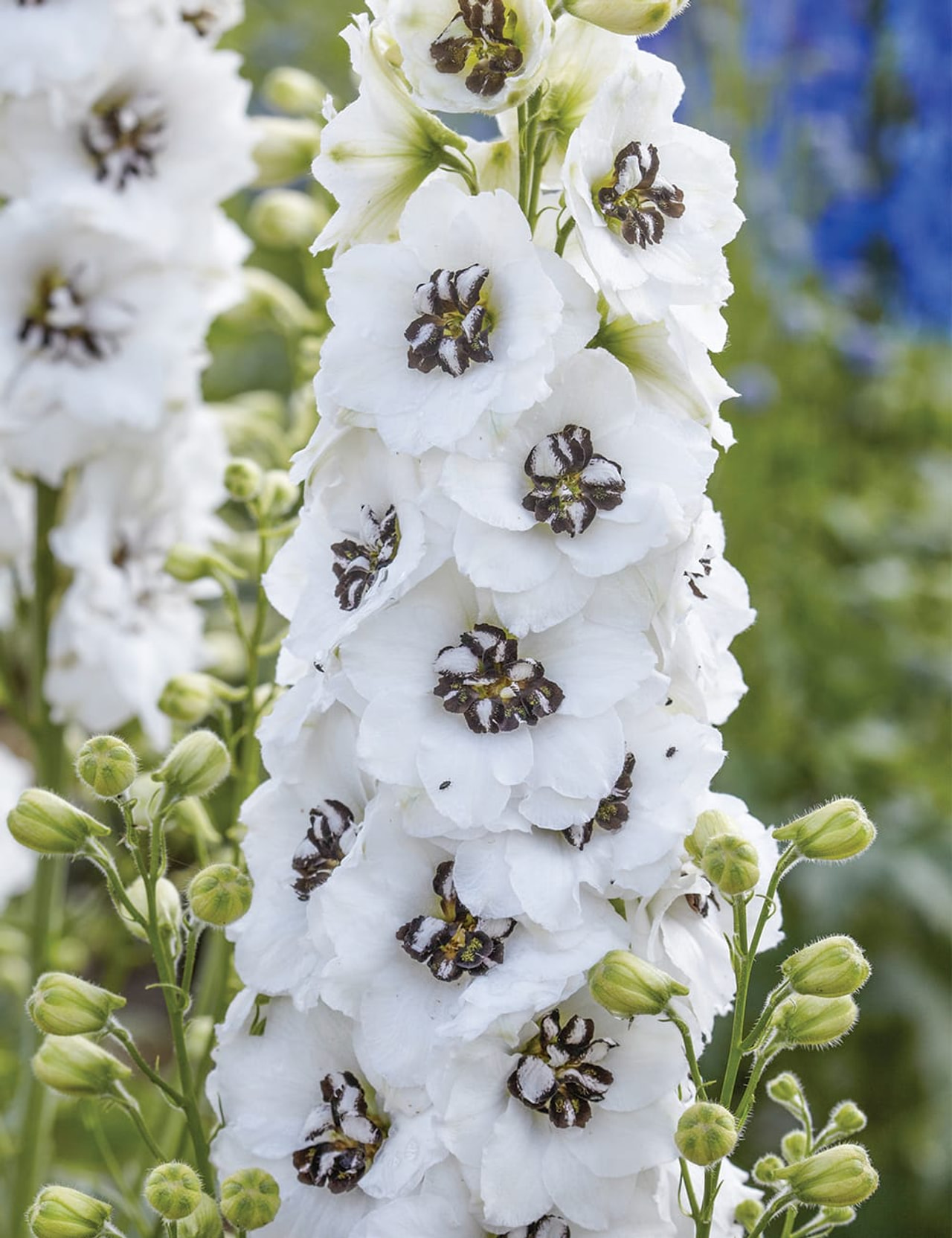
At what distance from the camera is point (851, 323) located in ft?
8.66

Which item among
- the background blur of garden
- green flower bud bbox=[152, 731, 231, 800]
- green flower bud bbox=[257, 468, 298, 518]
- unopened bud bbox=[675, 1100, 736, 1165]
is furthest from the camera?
the background blur of garden

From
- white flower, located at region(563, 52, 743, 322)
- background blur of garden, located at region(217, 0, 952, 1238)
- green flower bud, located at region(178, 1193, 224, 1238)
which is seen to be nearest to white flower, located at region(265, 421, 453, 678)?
white flower, located at region(563, 52, 743, 322)

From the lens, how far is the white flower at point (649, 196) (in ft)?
1.91

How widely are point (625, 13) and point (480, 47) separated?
0.06m

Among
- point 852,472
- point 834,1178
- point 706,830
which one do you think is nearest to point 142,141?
point 706,830

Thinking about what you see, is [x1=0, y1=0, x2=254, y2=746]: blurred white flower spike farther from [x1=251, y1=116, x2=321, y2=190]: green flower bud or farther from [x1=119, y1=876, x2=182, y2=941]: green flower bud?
[x1=119, y1=876, x2=182, y2=941]: green flower bud

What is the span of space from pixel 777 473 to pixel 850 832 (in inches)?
67.0

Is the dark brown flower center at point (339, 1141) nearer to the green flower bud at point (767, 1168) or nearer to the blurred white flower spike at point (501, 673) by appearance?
the blurred white flower spike at point (501, 673)

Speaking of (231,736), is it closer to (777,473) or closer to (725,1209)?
(725,1209)

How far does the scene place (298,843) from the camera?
2.11 feet

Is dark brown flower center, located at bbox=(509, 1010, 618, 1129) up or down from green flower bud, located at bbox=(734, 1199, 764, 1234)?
up

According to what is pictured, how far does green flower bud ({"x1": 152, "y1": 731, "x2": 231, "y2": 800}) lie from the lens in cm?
64

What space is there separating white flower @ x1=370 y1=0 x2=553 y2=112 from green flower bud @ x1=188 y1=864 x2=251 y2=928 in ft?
1.02

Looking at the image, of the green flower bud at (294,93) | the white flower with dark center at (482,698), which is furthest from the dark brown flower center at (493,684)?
the green flower bud at (294,93)
